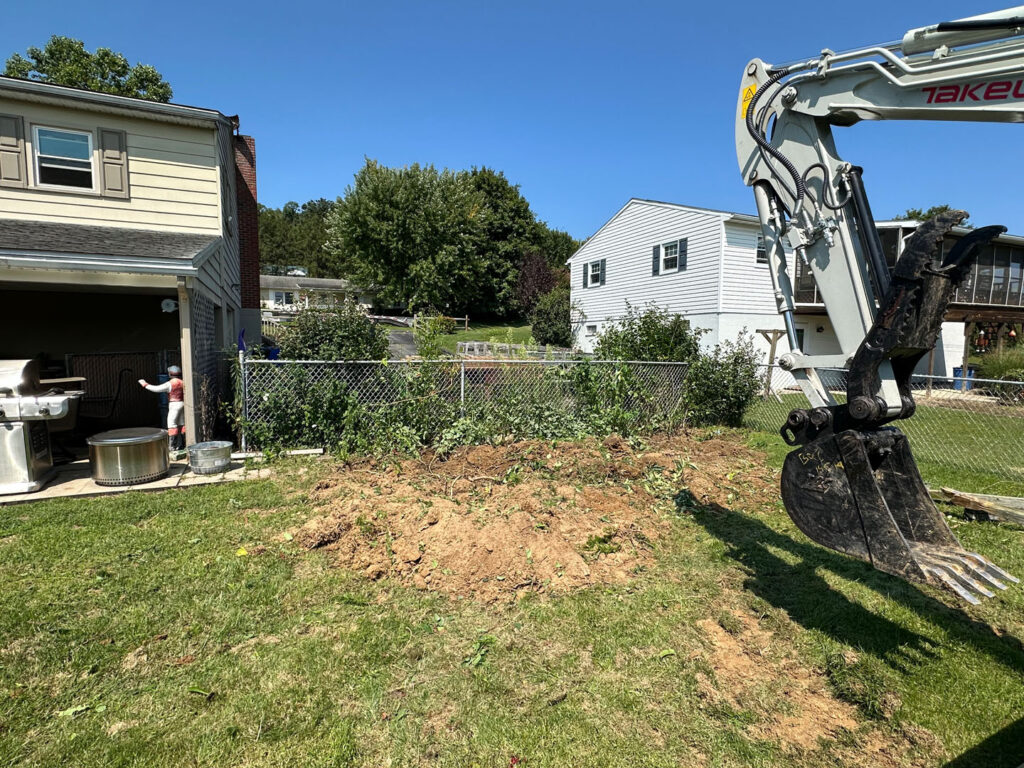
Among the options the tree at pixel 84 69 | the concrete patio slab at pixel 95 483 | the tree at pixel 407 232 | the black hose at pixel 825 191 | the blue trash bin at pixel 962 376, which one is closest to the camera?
the black hose at pixel 825 191

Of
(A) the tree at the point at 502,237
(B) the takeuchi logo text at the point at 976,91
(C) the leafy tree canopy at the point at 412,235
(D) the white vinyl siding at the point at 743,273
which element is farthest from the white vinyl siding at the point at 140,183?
(A) the tree at the point at 502,237

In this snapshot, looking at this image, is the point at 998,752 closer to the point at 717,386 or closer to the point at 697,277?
the point at 717,386

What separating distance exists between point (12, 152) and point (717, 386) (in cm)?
1289

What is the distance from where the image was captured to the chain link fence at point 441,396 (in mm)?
7371

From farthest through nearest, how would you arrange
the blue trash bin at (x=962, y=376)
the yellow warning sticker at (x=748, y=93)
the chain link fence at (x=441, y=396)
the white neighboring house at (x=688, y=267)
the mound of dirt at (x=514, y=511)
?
the blue trash bin at (x=962, y=376)
the white neighboring house at (x=688, y=267)
the chain link fence at (x=441, y=396)
the mound of dirt at (x=514, y=511)
the yellow warning sticker at (x=748, y=93)

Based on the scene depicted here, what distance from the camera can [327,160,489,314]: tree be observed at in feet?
105

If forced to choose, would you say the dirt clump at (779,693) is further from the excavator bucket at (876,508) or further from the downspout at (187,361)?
the downspout at (187,361)

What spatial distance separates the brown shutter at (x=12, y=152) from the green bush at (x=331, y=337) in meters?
4.90

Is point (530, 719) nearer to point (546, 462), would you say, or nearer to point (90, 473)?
point (546, 462)

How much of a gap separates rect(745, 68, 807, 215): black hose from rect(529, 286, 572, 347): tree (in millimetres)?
23816

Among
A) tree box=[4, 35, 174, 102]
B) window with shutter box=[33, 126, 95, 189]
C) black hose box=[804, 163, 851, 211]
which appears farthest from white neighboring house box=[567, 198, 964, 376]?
tree box=[4, 35, 174, 102]

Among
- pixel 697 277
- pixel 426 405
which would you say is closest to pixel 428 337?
pixel 426 405

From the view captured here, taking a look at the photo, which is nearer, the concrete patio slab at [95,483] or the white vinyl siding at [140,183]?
the concrete patio slab at [95,483]

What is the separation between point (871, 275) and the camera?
3057 mm
